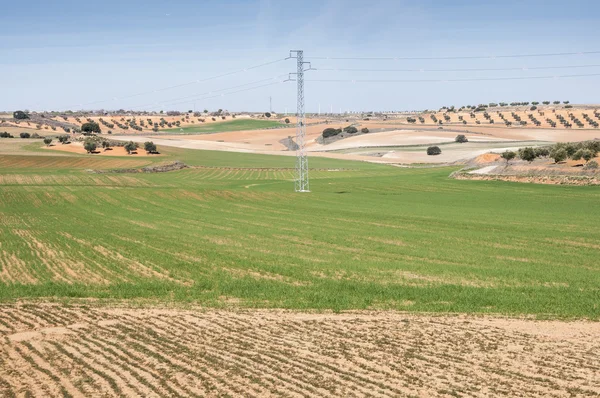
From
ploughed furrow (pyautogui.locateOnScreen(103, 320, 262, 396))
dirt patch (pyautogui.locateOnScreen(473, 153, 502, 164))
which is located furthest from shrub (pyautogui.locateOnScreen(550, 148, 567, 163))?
ploughed furrow (pyautogui.locateOnScreen(103, 320, 262, 396))

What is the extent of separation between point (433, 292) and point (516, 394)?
13.0m

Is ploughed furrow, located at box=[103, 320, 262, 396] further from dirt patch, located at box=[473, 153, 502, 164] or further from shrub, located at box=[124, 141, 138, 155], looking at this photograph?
shrub, located at box=[124, 141, 138, 155]

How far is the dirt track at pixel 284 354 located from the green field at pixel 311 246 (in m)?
3.10

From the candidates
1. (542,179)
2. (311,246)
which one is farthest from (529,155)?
(311,246)

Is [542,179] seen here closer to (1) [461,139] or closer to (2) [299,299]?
(2) [299,299]

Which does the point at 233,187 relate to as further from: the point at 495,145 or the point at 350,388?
the point at 495,145

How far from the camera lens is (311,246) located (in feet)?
142

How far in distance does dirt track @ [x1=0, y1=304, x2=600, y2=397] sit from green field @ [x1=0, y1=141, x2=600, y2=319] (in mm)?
3096

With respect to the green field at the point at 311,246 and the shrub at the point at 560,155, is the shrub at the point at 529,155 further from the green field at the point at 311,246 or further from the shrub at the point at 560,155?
the green field at the point at 311,246

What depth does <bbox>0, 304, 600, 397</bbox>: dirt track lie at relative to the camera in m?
18.1

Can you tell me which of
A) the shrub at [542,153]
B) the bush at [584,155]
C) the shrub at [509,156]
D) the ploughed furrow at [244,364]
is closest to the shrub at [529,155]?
the shrub at [542,153]

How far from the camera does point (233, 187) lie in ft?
294

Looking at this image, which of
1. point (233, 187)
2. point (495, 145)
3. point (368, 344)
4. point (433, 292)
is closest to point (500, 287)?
point (433, 292)

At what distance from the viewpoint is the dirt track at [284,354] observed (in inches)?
713
